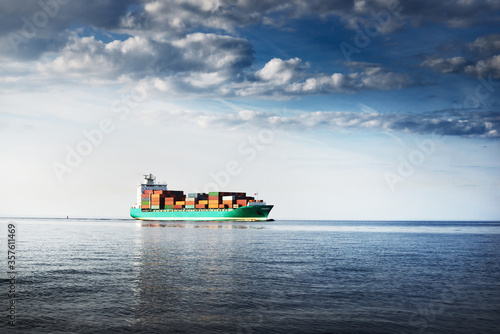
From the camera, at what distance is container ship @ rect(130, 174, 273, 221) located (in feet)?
538

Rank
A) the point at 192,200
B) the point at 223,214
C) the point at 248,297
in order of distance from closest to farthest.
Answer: the point at 248,297
the point at 223,214
the point at 192,200

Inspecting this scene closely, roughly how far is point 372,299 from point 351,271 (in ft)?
35.2

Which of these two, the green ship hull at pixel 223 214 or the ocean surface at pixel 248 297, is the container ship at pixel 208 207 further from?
the ocean surface at pixel 248 297

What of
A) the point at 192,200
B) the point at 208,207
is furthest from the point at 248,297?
the point at 192,200

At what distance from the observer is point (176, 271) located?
→ 32.8m

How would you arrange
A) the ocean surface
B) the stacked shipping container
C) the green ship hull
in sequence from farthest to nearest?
the stacked shipping container → the green ship hull → the ocean surface

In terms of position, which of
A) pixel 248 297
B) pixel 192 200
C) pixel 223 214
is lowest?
pixel 248 297

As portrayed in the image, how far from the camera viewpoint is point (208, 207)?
168 meters

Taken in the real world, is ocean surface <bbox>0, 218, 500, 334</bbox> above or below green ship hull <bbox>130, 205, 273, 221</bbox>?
below

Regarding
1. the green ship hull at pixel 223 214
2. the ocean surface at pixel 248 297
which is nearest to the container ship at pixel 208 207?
the green ship hull at pixel 223 214

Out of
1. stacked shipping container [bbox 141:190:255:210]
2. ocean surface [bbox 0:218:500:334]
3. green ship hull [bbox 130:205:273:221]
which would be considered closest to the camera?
ocean surface [bbox 0:218:500:334]

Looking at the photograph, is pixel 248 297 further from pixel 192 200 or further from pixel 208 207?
pixel 192 200

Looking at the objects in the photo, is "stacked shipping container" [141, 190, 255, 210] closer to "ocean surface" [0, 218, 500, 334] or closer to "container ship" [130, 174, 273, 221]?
"container ship" [130, 174, 273, 221]

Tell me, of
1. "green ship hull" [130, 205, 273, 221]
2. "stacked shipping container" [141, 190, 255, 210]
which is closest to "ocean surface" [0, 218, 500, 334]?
"green ship hull" [130, 205, 273, 221]
